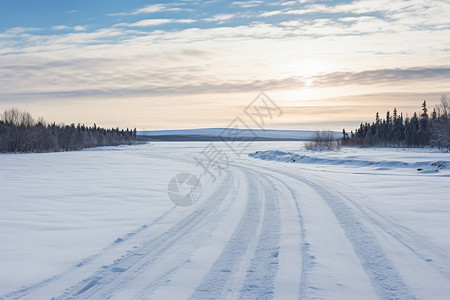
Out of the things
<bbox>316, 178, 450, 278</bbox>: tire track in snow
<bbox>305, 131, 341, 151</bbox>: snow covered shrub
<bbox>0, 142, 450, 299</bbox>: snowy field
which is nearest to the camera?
<bbox>0, 142, 450, 299</bbox>: snowy field

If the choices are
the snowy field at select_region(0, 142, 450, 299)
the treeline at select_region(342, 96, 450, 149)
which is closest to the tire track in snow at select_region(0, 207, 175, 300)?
the snowy field at select_region(0, 142, 450, 299)

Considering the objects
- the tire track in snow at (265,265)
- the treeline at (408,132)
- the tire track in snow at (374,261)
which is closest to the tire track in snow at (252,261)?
the tire track in snow at (265,265)

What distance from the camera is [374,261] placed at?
5.41 m

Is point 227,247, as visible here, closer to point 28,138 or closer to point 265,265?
point 265,265

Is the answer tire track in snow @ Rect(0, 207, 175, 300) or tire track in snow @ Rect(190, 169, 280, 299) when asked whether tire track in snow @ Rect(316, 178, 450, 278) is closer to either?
tire track in snow @ Rect(190, 169, 280, 299)

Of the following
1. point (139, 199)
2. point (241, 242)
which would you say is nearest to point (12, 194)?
point (139, 199)

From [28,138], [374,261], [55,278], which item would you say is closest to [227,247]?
[374,261]

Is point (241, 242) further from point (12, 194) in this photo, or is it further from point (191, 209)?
point (12, 194)

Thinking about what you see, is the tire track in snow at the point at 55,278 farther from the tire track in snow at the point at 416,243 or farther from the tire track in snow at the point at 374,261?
the tire track in snow at the point at 416,243

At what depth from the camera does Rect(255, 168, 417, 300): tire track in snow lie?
4327 mm

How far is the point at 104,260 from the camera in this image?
18.3 feet

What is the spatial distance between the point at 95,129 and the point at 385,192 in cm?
17400

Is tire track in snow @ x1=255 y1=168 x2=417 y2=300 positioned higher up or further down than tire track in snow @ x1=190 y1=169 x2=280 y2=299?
further down

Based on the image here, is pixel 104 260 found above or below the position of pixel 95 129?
below
